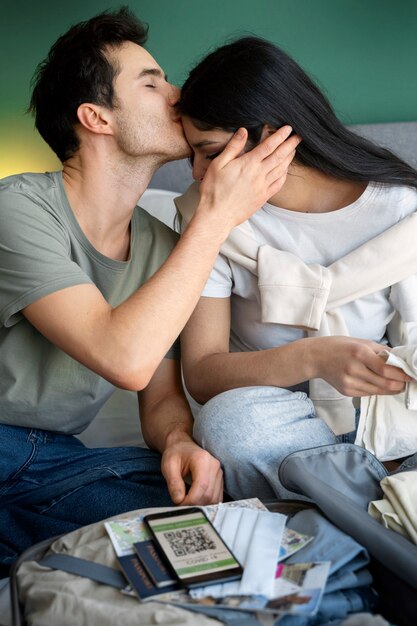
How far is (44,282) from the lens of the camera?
1393 millimetres

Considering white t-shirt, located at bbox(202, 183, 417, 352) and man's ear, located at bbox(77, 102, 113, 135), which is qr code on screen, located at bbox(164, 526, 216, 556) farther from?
man's ear, located at bbox(77, 102, 113, 135)

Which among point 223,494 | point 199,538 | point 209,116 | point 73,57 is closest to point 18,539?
point 223,494

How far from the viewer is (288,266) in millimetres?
1617

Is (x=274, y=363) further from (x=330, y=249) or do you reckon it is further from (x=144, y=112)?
(x=144, y=112)

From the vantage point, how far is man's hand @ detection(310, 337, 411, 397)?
1343mm

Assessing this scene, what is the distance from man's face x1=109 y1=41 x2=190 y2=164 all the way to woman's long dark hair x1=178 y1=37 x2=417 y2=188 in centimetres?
6

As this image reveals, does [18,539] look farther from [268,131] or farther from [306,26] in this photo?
[306,26]

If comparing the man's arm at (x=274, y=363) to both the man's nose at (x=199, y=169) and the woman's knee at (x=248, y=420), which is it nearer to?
the woman's knee at (x=248, y=420)

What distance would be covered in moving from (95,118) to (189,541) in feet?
3.09

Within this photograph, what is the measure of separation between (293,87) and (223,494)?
0.78m

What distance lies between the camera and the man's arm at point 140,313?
1.35 meters

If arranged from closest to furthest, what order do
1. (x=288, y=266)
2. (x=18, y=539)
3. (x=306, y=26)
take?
(x=18, y=539) < (x=288, y=266) < (x=306, y=26)

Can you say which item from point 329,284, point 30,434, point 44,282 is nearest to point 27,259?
point 44,282

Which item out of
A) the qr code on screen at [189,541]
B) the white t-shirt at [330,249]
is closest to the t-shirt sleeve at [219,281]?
the white t-shirt at [330,249]
